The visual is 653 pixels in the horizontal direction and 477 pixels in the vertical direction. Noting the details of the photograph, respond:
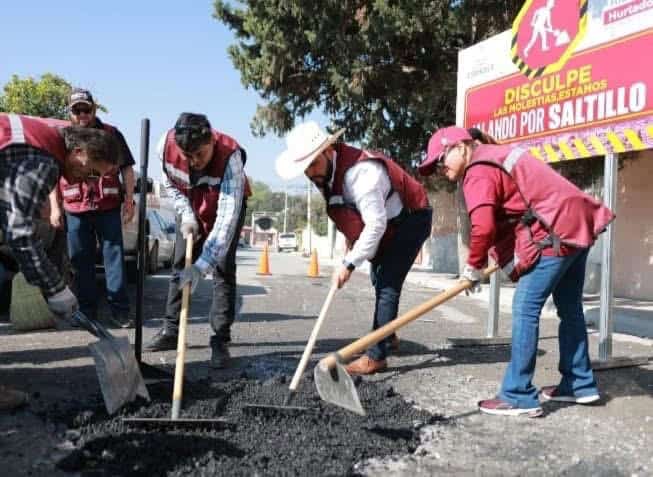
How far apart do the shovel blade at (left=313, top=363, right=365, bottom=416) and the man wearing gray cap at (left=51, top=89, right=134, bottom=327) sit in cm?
283

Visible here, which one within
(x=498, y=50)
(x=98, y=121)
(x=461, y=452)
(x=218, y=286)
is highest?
Result: (x=498, y=50)

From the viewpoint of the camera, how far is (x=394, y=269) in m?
4.24

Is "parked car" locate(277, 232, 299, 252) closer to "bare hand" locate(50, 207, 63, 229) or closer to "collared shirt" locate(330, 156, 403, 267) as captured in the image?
"bare hand" locate(50, 207, 63, 229)

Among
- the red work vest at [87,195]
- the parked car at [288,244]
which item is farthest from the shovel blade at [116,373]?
the parked car at [288,244]

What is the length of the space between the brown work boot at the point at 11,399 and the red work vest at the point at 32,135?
1276 millimetres

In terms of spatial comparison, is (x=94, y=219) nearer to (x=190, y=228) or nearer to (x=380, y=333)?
(x=190, y=228)

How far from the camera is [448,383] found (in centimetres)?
407

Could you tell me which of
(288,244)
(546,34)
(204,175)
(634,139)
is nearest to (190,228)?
(204,175)

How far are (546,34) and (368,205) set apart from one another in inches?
103

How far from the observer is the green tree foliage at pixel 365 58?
1165 centimetres

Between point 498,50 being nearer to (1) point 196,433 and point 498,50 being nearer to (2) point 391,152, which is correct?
(1) point 196,433

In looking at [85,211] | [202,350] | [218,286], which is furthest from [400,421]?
[85,211]

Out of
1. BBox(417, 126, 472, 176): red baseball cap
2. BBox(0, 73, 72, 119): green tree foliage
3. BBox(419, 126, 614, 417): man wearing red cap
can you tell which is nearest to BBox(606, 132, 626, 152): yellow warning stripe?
BBox(419, 126, 614, 417): man wearing red cap

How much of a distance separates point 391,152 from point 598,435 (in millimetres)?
10859
